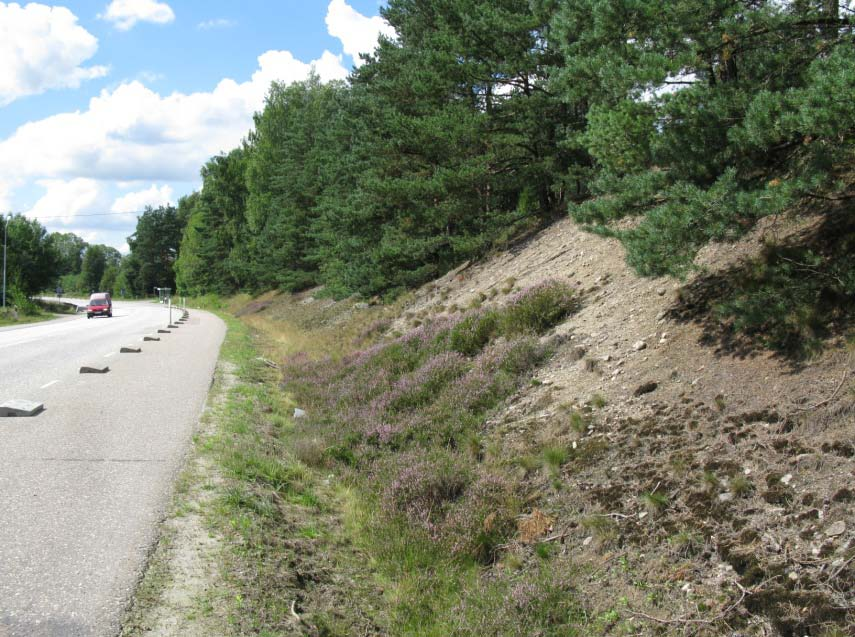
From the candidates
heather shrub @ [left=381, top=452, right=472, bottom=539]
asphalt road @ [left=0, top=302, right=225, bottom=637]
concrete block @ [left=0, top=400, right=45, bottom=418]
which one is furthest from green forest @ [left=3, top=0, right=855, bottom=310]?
concrete block @ [left=0, top=400, right=45, bottom=418]

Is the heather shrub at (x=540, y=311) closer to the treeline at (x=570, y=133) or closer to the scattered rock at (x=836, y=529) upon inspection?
the treeline at (x=570, y=133)

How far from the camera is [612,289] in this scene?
11406 millimetres

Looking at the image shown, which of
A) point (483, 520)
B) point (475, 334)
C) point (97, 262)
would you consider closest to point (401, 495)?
point (483, 520)

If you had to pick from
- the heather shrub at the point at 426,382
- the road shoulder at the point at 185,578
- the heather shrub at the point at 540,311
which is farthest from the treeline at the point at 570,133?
the road shoulder at the point at 185,578

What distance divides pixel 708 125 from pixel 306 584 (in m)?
6.56

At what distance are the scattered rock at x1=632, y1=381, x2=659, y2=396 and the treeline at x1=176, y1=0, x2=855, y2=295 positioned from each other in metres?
1.31

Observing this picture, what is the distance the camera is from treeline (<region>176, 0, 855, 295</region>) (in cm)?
704

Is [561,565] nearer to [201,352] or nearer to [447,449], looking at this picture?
[447,449]

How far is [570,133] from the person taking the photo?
17.8 m

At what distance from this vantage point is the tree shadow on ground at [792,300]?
21.7 feet

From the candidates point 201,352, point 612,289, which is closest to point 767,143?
point 612,289

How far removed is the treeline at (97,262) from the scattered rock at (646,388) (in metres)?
57.7

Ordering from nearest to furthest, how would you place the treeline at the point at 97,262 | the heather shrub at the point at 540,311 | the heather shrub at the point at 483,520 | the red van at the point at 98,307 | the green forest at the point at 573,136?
the heather shrub at the point at 483,520, the green forest at the point at 573,136, the heather shrub at the point at 540,311, the red van at the point at 98,307, the treeline at the point at 97,262

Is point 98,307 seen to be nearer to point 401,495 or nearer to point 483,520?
point 401,495
